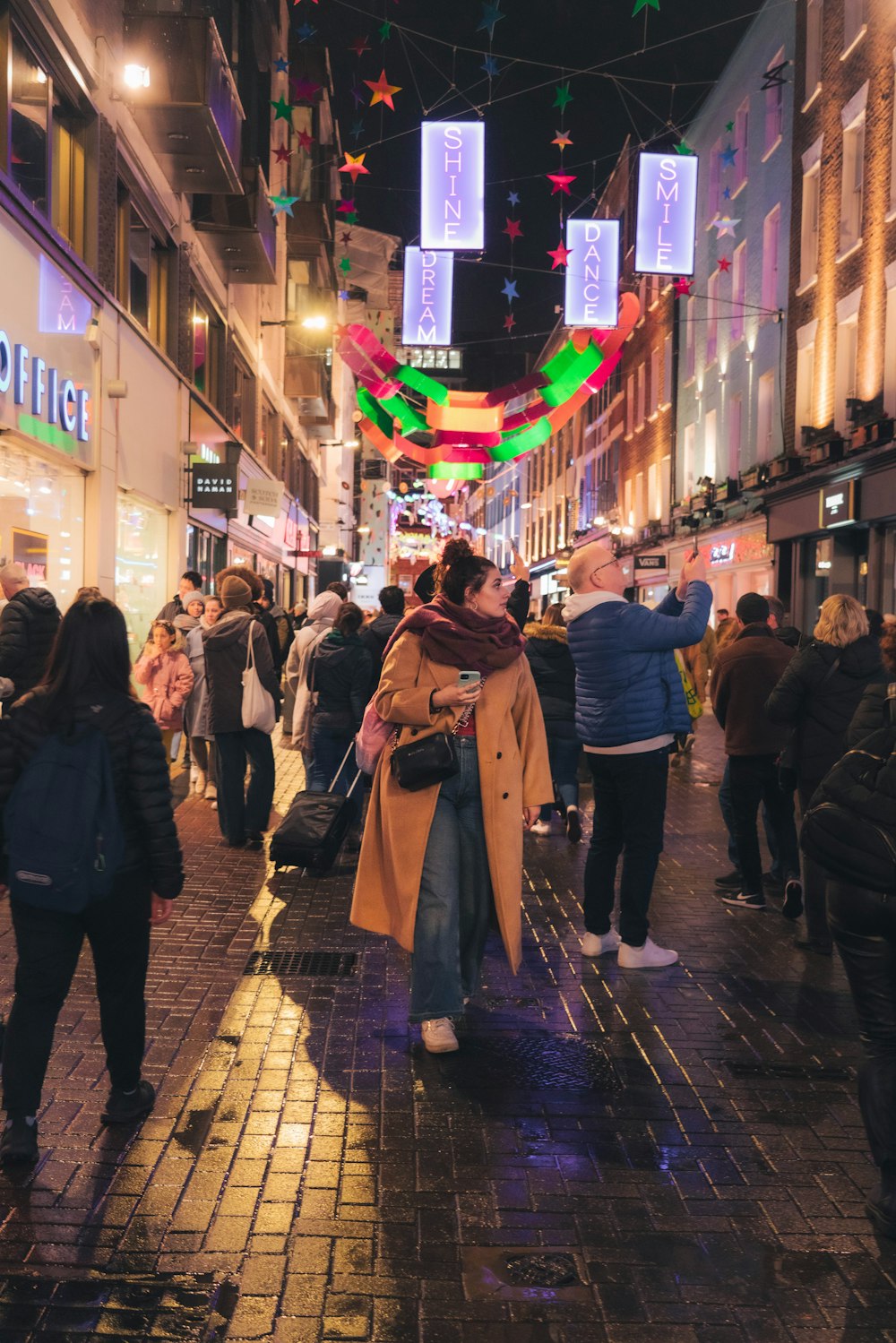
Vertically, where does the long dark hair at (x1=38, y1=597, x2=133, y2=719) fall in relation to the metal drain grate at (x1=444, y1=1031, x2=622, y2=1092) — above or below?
above

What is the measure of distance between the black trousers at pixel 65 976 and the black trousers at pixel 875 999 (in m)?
2.22

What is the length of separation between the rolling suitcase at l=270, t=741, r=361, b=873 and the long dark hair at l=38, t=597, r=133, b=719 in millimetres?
3878

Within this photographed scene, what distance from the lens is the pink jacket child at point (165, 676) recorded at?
11219 millimetres

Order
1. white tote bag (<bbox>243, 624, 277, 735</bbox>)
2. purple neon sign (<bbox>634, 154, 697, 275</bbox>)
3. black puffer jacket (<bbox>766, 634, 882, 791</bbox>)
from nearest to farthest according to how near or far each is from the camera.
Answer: black puffer jacket (<bbox>766, 634, 882, 791</bbox>) → white tote bag (<bbox>243, 624, 277, 735</bbox>) → purple neon sign (<bbox>634, 154, 697, 275</bbox>)

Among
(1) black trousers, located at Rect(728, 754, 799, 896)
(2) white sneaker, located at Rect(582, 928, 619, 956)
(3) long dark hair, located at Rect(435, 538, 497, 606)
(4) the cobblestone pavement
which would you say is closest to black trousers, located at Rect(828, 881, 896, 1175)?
(4) the cobblestone pavement

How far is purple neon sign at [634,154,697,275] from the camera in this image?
17641mm

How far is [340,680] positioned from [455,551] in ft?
13.6

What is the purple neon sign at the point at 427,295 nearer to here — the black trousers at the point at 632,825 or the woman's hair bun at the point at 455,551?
the black trousers at the point at 632,825

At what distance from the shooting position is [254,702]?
9180 mm

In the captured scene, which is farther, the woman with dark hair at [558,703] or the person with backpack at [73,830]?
the woman with dark hair at [558,703]

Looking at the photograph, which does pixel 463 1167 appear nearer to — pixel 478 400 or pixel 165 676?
pixel 165 676

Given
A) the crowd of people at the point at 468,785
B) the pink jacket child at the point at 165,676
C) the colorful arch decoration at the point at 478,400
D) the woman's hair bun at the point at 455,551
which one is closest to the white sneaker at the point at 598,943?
the crowd of people at the point at 468,785

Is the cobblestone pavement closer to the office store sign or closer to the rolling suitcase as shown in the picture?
the rolling suitcase

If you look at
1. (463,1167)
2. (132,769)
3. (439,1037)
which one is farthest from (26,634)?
(463,1167)
